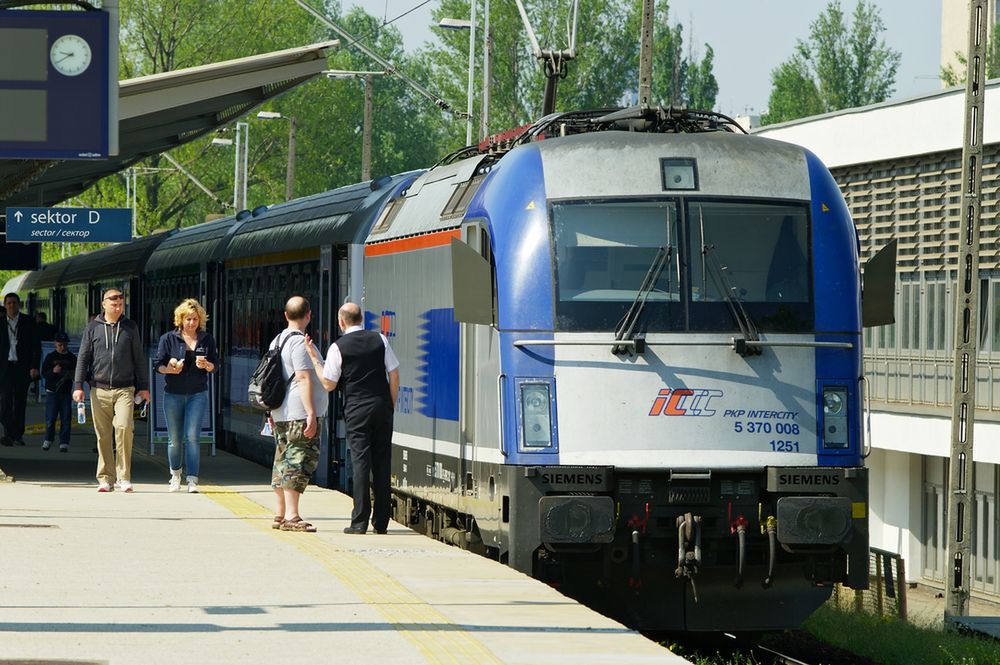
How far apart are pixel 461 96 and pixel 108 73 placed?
71.7m

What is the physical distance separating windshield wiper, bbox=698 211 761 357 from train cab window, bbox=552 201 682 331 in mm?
185

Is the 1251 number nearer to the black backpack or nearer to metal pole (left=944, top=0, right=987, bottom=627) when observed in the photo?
the black backpack

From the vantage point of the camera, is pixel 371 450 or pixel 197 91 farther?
pixel 197 91

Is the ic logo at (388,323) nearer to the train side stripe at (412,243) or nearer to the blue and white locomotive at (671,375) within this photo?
the train side stripe at (412,243)

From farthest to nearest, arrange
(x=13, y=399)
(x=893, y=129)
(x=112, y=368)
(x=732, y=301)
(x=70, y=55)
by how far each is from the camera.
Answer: (x=893, y=129) < (x=13, y=399) < (x=70, y=55) < (x=112, y=368) < (x=732, y=301)

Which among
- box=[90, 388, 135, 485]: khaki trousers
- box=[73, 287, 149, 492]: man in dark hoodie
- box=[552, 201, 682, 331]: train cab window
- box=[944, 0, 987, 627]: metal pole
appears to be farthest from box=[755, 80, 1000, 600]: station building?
box=[552, 201, 682, 331]: train cab window

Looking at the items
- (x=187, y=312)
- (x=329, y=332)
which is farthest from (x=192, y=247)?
(x=187, y=312)

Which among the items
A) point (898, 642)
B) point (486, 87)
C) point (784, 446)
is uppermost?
point (486, 87)

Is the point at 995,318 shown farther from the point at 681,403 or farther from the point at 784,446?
the point at 681,403

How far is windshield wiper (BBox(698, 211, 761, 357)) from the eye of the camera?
36.4 feet

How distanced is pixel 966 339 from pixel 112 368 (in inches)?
344

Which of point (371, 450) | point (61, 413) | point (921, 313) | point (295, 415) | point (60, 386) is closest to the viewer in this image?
point (371, 450)

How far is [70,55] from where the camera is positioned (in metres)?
16.9

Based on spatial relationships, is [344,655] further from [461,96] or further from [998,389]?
[461,96]
